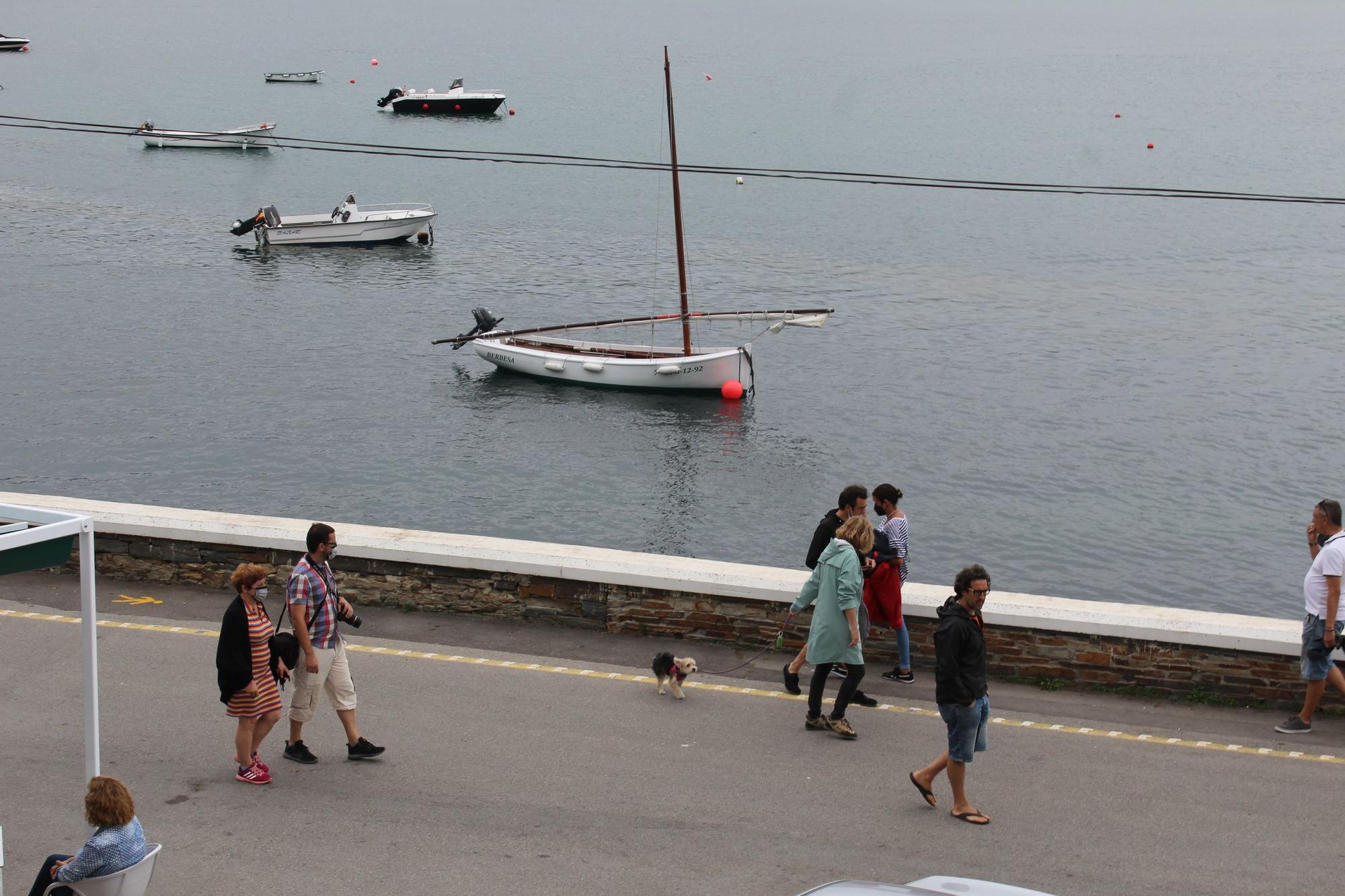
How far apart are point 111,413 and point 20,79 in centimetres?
9031

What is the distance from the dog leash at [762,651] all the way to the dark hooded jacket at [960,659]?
243cm

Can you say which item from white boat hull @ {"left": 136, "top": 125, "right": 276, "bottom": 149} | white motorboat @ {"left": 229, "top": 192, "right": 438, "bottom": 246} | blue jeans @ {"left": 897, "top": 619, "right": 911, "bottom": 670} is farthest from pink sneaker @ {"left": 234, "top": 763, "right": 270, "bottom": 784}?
white boat hull @ {"left": 136, "top": 125, "right": 276, "bottom": 149}

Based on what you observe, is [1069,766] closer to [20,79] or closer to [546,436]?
[546,436]

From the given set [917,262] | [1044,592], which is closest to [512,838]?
[1044,592]

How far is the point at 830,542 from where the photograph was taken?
8.91 metres

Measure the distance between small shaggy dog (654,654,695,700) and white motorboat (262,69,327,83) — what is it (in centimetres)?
11691

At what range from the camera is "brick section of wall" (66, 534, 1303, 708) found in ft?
30.7

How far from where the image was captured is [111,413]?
3525 cm

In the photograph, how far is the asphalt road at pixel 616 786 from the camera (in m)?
7.09

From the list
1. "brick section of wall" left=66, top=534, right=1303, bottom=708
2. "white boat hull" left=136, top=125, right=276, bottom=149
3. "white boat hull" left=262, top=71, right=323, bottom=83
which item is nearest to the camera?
"brick section of wall" left=66, top=534, right=1303, bottom=708

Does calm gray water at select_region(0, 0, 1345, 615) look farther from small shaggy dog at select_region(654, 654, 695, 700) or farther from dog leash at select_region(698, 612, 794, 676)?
small shaggy dog at select_region(654, 654, 695, 700)

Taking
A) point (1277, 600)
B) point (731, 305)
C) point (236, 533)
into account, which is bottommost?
point (1277, 600)

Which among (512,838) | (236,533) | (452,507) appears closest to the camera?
(512,838)

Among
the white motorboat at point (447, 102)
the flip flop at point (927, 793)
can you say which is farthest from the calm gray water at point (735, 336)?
the flip flop at point (927, 793)
